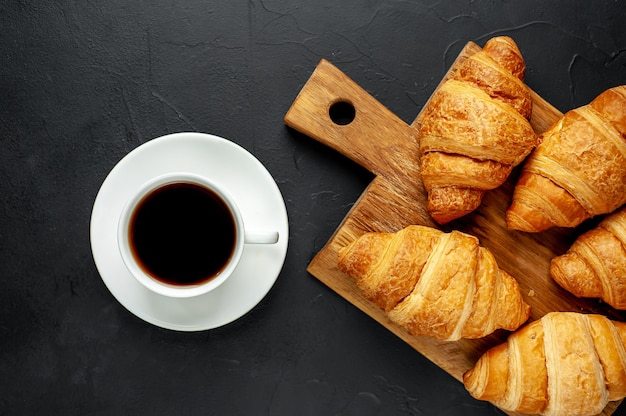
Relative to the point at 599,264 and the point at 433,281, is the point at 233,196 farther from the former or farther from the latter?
the point at 599,264

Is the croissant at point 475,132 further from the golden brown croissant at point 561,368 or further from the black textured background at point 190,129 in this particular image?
the golden brown croissant at point 561,368

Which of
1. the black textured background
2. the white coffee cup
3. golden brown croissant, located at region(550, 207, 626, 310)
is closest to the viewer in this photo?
the white coffee cup

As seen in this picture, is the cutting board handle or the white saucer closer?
the white saucer

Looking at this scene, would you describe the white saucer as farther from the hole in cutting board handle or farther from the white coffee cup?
the hole in cutting board handle

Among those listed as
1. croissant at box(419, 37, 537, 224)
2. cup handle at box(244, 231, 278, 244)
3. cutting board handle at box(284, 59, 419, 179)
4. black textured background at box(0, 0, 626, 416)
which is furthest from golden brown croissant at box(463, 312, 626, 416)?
cup handle at box(244, 231, 278, 244)

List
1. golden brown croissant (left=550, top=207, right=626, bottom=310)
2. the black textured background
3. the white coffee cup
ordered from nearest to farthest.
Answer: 1. the white coffee cup
2. golden brown croissant (left=550, top=207, right=626, bottom=310)
3. the black textured background

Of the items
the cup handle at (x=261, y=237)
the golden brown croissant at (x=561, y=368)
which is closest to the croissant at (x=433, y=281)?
the golden brown croissant at (x=561, y=368)

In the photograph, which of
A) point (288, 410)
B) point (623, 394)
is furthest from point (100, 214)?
point (623, 394)

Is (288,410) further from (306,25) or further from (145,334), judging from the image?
(306,25)
